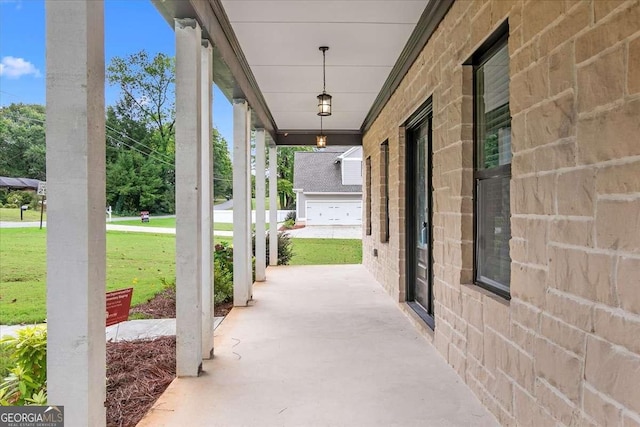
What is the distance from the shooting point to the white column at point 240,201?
17.4 ft

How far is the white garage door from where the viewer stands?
26.1m

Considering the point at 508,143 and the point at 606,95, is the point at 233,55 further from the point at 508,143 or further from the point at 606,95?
the point at 606,95

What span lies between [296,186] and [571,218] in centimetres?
2471

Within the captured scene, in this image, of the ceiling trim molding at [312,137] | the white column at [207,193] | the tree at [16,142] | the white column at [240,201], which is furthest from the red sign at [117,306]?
the ceiling trim molding at [312,137]

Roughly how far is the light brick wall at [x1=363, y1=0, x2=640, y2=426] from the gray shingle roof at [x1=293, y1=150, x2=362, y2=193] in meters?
22.5

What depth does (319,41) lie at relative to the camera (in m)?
4.31

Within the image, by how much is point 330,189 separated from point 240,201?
20.3m

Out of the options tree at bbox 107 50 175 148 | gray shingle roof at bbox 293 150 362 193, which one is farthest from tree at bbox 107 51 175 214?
gray shingle roof at bbox 293 150 362 193

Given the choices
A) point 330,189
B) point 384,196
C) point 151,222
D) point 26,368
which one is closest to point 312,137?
point 384,196

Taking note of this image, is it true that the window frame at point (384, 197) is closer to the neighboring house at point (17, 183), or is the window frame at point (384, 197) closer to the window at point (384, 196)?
the window at point (384, 196)

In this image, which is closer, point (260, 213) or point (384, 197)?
point (384, 197)

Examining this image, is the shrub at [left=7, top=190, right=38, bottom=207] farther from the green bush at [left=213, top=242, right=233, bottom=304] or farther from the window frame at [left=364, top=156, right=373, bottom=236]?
the window frame at [left=364, top=156, right=373, bottom=236]

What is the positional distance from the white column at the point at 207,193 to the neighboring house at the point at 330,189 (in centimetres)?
2142

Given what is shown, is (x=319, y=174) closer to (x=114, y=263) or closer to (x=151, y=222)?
(x=151, y=222)
